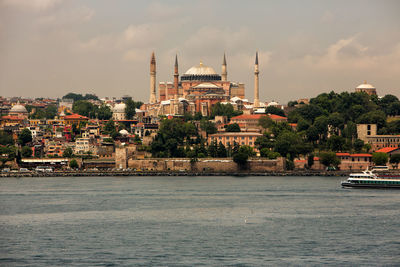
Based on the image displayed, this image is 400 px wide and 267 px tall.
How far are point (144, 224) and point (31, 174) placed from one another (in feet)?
95.7

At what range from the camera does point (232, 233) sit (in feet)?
102

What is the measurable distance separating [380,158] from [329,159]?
3.36m

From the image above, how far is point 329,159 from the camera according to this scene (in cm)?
6072

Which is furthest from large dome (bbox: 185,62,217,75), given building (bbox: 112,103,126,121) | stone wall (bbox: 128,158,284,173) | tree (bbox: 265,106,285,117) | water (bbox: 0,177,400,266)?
→ water (bbox: 0,177,400,266)

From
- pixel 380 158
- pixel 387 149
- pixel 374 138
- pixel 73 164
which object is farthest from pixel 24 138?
Result: pixel 380 158

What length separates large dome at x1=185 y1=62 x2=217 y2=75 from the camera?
99625mm

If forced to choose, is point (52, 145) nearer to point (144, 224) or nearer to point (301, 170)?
point (301, 170)

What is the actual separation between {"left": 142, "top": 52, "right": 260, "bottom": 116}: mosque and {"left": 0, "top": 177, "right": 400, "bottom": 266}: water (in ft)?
134

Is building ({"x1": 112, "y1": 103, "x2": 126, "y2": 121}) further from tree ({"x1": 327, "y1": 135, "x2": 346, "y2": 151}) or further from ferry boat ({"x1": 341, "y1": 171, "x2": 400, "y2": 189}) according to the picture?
ferry boat ({"x1": 341, "y1": 171, "x2": 400, "y2": 189})

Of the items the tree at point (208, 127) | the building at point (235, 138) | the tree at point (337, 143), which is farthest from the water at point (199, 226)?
the tree at point (208, 127)

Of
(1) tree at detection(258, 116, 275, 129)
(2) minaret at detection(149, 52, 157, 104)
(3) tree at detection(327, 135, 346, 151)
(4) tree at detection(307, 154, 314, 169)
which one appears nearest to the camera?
(4) tree at detection(307, 154, 314, 169)

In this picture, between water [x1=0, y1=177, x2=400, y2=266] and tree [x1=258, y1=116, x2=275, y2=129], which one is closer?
water [x1=0, y1=177, x2=400, y2=266]

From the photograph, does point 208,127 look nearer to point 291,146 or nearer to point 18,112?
point 291,146

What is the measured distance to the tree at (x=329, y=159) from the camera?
60719 millimetres
